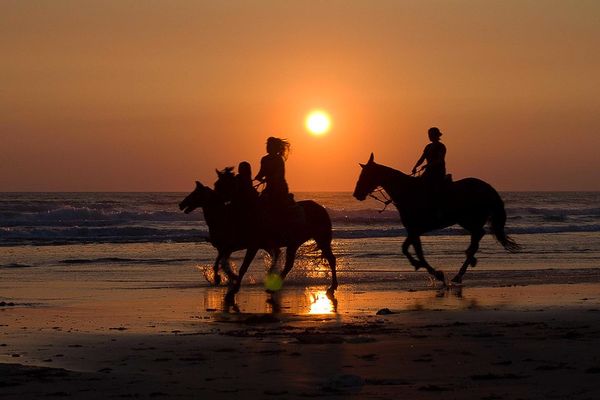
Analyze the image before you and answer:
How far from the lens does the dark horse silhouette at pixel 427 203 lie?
56.2ft

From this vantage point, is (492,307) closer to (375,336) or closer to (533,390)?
(375,336)

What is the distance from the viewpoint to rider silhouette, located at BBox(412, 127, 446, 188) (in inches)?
674

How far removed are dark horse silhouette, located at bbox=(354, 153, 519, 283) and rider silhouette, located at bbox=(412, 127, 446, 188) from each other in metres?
0.16

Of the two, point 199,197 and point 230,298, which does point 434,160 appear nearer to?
point 199,197

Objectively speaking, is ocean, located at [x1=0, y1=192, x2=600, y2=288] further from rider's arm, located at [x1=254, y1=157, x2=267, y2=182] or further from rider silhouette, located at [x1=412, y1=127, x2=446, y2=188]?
rider's arm, located at [x1=254, y1=157, x2=267, y2=182]

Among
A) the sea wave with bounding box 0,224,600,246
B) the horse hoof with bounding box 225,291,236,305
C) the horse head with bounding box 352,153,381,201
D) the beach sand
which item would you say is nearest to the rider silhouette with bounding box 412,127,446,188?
the horse head with bounding box 352,153,381,201

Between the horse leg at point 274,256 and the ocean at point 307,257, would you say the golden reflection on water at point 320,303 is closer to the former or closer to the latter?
the horse leg at point 274,256

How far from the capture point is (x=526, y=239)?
3659 centimetres

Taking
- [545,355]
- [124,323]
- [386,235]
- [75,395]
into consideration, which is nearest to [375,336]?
[545,355]

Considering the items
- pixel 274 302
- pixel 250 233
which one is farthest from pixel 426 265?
pixel 250 233

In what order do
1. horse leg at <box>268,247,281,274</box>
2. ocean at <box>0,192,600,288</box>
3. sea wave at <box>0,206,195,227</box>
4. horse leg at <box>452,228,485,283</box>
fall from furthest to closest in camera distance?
1. sea wave at <box>0,206,195,227</box>
2. ocean at <box>0,192,600,288</box>
3. horse leg at <box>452,228,485,283</box>
4. horse leg at <box>268,247,281,274</box>

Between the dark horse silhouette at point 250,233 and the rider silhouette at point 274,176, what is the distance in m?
0.40

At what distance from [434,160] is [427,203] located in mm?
702

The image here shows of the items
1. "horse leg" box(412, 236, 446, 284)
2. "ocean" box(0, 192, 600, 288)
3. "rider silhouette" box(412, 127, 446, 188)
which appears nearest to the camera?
"horse leg" box(412, 236, 446, 284)
